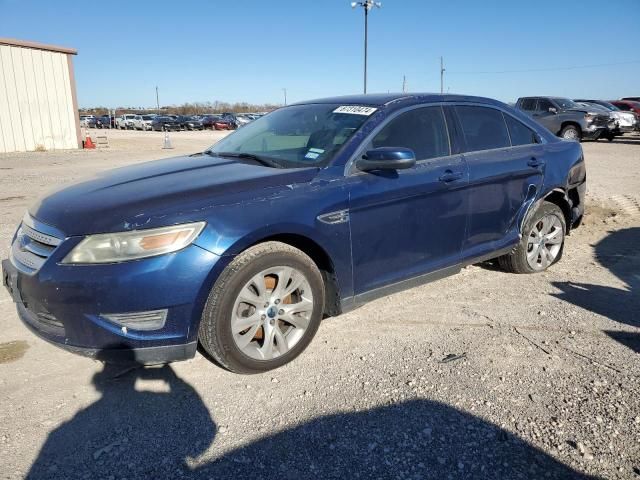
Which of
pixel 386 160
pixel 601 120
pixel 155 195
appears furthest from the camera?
pixel 601 120

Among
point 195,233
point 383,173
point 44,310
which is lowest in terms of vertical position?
point 44,310

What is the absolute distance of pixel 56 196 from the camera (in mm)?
3078

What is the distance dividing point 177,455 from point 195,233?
1084 millimetres

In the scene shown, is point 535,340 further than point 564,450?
Yes

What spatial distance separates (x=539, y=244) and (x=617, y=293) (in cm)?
78

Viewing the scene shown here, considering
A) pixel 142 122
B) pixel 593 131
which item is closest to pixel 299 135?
pixel 593 131

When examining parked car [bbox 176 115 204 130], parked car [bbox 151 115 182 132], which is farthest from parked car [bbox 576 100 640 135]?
parked car [bbox 151 115 182 132]

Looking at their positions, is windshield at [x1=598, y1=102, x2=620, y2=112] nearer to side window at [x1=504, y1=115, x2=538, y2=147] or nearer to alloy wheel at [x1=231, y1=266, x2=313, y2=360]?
side window at [x1=504, y1=115, x2=538, y2=147]

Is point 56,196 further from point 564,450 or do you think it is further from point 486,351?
point 564,450

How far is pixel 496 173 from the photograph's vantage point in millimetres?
4062

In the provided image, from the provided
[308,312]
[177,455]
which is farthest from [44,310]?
[308,312]

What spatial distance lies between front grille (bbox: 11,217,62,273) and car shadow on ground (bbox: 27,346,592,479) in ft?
2.75

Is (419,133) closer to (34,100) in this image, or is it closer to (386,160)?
(386,160)

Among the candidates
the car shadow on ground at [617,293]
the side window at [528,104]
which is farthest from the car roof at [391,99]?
the side window at [528,104]
